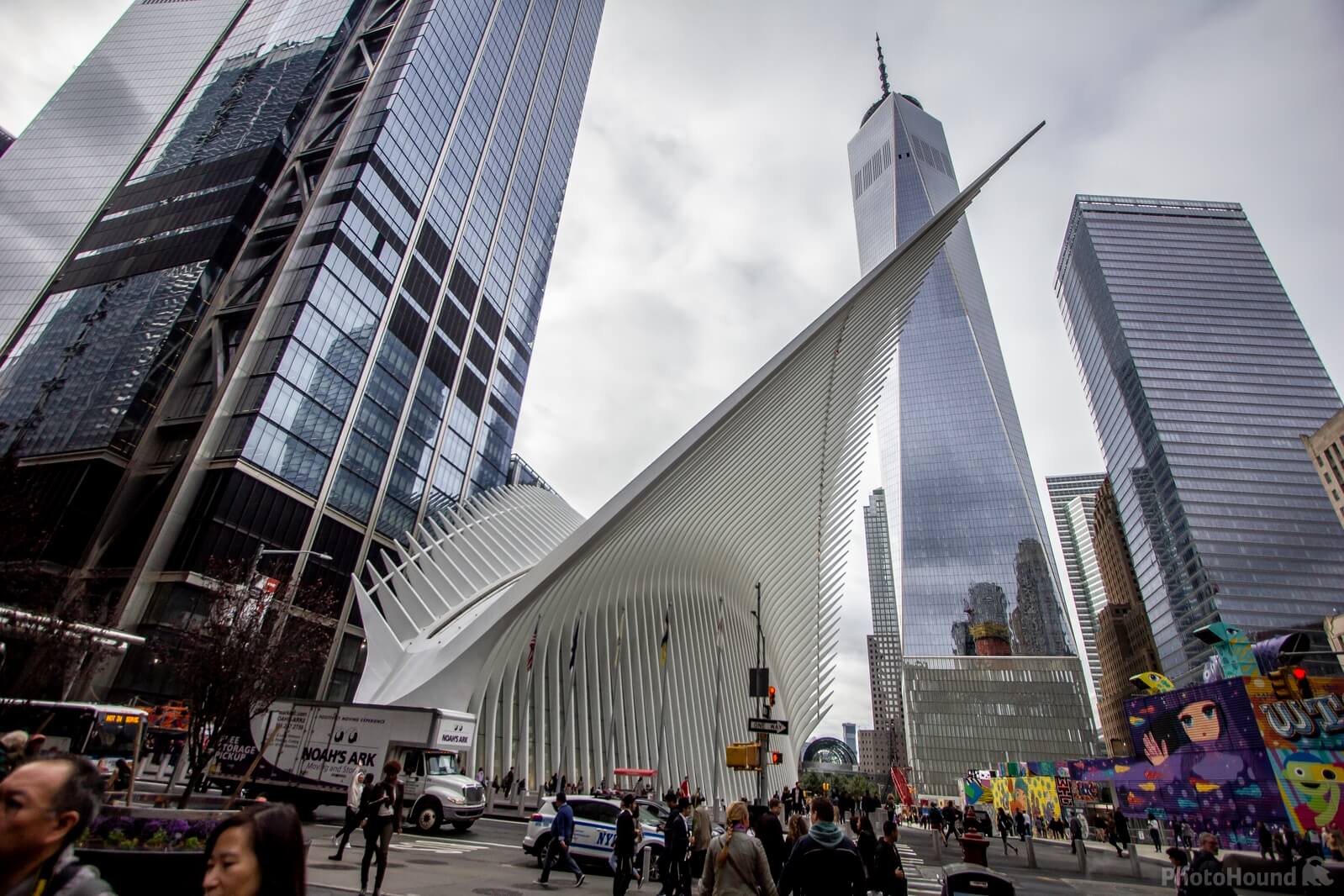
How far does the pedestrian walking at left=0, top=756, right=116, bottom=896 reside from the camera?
6.70 feet

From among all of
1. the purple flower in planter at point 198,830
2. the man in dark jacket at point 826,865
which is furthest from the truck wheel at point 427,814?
the man in dark jacket at point 826,865

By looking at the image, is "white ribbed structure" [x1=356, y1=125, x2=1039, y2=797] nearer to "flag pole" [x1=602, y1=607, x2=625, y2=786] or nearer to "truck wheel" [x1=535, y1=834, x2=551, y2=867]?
"flag pole" [x1=602, y1=607, x2=625, y2=786]

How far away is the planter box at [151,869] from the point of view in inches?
236

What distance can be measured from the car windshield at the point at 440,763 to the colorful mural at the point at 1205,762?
30180mm

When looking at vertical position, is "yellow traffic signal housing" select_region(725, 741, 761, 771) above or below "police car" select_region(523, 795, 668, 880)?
above

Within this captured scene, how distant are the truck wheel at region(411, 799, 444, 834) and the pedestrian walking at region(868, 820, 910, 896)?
13487mm

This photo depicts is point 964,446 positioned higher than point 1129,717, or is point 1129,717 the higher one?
point 964,446

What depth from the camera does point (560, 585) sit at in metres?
27.5

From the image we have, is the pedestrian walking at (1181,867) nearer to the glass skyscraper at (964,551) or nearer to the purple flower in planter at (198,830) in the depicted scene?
the purple flower in planter at (198,830)

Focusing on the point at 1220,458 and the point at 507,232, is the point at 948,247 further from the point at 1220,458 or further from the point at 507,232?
the point at 507,232

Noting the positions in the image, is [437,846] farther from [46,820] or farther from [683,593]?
[683,593]

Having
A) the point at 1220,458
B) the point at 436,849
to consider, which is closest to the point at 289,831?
the point at 436,849

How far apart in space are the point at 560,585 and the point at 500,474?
160 ft

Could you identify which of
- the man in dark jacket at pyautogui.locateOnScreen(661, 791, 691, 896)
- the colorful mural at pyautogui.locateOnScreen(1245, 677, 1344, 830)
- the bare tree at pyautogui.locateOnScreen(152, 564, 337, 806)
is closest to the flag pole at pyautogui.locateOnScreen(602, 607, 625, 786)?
the bare tree at pyautogui.locateOnScreen(152, 564, 337, 806)
